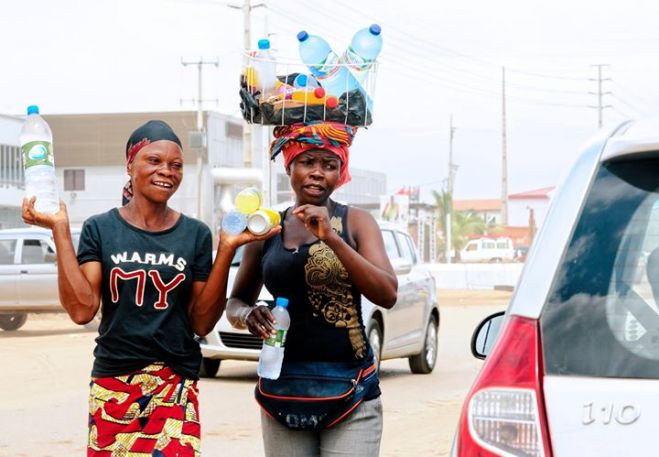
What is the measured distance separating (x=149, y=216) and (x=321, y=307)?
0.68m

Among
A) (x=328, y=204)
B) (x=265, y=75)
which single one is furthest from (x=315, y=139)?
(x=265, y=75)

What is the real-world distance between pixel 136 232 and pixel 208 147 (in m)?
74.6

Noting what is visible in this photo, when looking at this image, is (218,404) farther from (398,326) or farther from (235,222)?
(235,222)

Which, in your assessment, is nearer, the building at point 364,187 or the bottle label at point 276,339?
the bottle label at point 276,339

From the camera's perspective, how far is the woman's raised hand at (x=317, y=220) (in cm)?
447

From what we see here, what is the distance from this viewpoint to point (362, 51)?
5.02 meters

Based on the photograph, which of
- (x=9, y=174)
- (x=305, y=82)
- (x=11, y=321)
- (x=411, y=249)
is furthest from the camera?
(x=9, y=174)

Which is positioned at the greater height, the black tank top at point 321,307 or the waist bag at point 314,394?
the black tank top at point 321,307

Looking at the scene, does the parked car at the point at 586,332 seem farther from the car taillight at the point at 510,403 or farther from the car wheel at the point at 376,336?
the car wheel at the point at 376,336

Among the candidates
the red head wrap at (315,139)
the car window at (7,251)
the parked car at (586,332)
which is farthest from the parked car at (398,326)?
the parked car at (586,332)

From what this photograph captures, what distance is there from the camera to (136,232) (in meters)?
4.73

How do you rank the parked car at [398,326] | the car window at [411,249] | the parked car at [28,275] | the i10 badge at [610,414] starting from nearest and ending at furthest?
1. the i10 badge at [610,414]
2. the parked car at [398,326]
3. the car window at [411,249]
4. the parked car at [28,275]

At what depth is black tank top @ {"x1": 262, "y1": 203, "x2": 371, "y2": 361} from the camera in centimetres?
465

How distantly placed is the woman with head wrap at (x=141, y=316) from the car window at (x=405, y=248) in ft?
38.1
